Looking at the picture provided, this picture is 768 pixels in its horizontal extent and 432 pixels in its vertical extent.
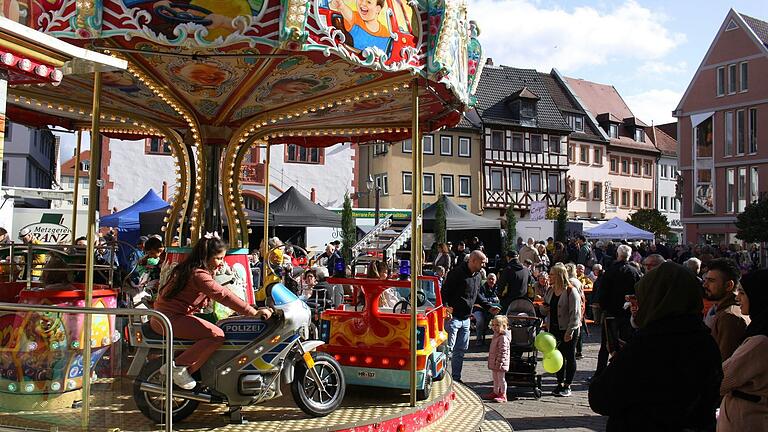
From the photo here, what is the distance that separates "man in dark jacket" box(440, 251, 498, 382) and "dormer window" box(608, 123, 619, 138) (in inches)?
1705

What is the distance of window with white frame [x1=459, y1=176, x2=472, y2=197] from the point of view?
41888 mm

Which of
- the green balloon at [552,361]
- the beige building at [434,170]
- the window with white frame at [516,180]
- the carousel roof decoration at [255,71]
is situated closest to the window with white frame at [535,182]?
the window with white frame at [516,180]

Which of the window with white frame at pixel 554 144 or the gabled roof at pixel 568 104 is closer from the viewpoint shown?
the window with white frame at pixel 554 144

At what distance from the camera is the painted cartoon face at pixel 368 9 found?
5.48m

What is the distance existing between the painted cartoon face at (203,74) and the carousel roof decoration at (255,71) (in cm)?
1

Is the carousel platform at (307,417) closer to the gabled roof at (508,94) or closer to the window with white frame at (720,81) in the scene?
the gabled roof at (508,94)

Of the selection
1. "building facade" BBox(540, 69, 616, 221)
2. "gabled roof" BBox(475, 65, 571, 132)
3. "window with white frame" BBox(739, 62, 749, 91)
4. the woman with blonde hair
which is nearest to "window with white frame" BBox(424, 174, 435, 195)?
"gabled roof" BBox(475, 65, 571, 132)

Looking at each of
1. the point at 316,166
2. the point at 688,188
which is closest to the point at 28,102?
the point at 316,166

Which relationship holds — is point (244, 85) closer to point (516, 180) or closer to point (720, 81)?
point (516, 180)

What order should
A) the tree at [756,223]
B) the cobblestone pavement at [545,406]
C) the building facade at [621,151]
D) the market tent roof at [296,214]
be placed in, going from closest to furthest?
1. the cobblestone pavement at [545,406]
2. the market tent roof at [296,214]
3. the tree at [756,223]
4. the building facade at [621,151]

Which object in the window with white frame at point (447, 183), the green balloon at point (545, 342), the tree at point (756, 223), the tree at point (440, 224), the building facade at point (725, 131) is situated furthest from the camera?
the window with white frame at point (447, 183)

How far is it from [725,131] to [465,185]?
14.6 meters

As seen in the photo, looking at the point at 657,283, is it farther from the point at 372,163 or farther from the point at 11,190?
the point at 372,163

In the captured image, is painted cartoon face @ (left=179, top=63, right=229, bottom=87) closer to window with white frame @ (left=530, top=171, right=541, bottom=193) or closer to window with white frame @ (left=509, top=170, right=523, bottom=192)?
window with white frame @ (left=509, top=170, right=523, bottom=192)
